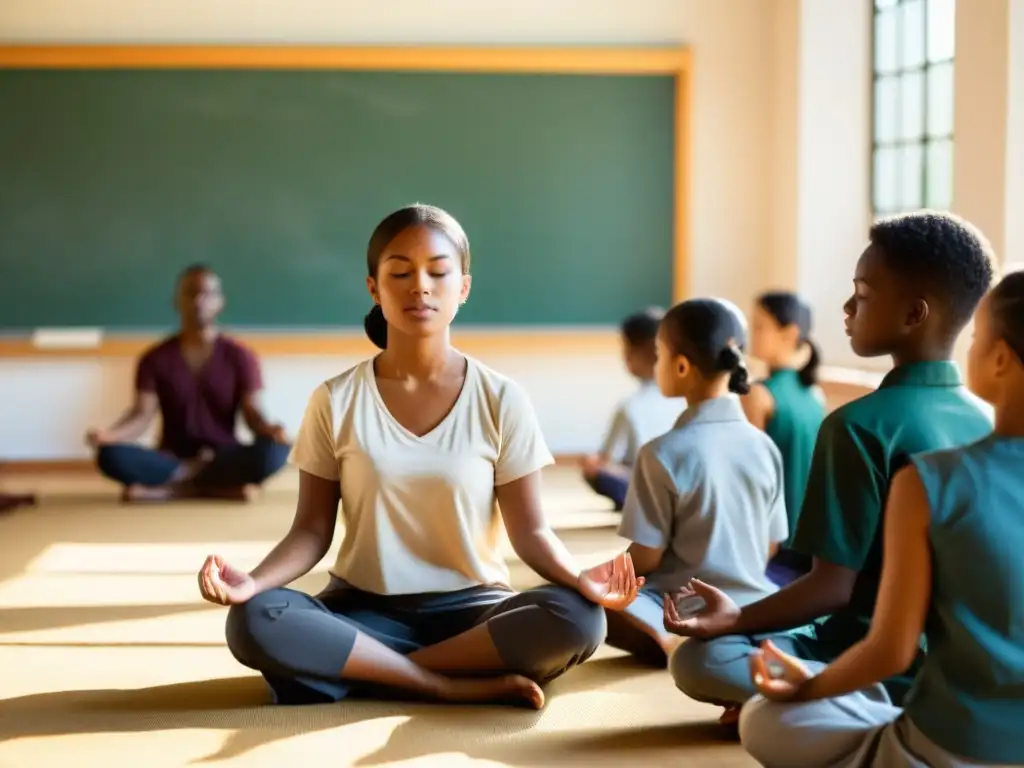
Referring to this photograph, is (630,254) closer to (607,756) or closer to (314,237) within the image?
(314,237)

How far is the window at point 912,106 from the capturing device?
569cm

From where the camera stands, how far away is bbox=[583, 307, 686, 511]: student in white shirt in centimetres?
493

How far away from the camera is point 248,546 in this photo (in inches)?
187

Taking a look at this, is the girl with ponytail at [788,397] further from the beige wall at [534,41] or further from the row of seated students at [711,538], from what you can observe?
the beige wall at [534,41]

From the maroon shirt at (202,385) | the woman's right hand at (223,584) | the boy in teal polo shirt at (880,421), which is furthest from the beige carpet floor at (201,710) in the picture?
the maroon shirt at (202,385)

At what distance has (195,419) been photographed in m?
6.01

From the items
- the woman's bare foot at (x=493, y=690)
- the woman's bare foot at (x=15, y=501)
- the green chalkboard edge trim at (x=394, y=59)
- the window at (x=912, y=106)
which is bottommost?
the woman's bare foot at (x=15, y=501)

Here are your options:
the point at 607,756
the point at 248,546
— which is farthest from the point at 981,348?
the point at 248,546

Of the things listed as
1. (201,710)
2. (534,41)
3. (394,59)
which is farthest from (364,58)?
(201,710)

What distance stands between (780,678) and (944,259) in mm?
671

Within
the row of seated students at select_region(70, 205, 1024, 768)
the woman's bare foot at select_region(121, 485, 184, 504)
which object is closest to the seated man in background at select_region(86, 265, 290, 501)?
the woman's bare foot at select_region(121, 485, 184, 504)

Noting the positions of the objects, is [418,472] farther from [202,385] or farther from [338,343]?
[338,343]

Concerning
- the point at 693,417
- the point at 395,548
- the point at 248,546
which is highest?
the point at 693,417

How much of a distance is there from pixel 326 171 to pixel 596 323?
4.83ft
